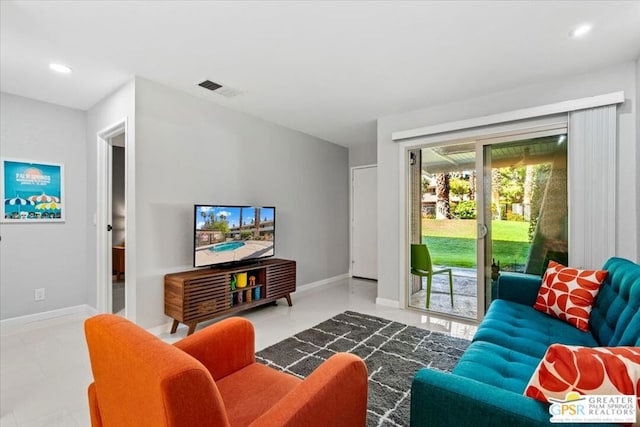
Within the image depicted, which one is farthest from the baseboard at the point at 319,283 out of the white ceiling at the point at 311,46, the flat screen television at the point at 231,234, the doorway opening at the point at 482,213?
the white ceiling at the point at 311,46

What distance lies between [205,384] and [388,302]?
3.43m

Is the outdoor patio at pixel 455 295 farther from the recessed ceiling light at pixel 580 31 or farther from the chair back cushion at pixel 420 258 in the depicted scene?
the recessed ceiling light at pixel 580 31

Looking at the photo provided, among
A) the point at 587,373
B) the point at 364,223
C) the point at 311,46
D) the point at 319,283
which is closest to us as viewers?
the point at 587,373

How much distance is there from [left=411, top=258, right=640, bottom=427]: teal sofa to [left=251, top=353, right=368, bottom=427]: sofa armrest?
23 cm

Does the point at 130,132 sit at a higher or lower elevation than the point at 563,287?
higher

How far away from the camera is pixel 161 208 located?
301 cm

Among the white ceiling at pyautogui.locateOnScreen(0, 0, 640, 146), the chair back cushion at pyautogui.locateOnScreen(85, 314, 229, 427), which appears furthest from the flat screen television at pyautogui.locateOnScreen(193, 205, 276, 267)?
the chair back cushion at pyautogui.locateOnScreen(85, 314, 229, 427)

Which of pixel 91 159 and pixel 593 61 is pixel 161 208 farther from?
pixel 593 61

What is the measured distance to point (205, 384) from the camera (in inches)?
30.3

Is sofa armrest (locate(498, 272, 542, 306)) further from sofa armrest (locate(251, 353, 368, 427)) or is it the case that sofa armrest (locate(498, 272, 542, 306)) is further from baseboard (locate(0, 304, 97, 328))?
baseboard (locate(0, 304, 97, 328))

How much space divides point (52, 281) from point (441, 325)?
4441 millimetres

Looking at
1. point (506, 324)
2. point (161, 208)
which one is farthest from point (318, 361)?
point (161, 208)

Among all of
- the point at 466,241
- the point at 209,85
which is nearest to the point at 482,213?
the point at 466,241

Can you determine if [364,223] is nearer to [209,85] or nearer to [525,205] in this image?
[525,205]
